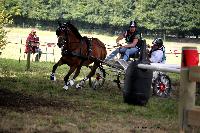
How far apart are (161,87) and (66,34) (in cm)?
370

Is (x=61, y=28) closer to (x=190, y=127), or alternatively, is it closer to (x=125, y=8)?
(x=190, y=127)

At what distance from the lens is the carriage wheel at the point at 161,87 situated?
14164mm

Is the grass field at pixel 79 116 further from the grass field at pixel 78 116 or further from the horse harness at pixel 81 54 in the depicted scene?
the horse harness at pixel 81 54

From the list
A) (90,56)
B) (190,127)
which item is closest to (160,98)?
(90,56)

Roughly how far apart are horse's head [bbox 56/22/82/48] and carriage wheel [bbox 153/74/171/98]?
3062 millimetres

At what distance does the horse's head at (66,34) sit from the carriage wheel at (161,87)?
3.06 m

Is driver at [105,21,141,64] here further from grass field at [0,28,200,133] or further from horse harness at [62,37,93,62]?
grass field at [0,28,200,133]

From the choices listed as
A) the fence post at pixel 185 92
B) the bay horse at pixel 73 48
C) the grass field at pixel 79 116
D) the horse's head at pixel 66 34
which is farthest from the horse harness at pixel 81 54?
the fence post at pixel 185 92

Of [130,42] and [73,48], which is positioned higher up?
[130,42]

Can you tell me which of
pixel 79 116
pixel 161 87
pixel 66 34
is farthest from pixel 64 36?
pixel 79 116

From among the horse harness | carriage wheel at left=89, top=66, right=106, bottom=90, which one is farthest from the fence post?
carriage wheel at left=89, top=66, right=106, bottom=90

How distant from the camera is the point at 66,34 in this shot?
47.7 feet

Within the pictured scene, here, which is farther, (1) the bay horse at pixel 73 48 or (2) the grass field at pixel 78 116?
(1) the bay horse at pixel 73 48

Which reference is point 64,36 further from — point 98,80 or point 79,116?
point 79,116
